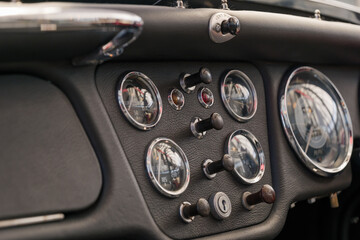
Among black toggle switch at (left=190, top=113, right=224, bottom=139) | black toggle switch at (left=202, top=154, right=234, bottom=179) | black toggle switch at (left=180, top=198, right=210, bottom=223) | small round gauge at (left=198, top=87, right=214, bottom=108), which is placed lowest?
black toggle switch at (left=180, top=198, right=210, bottom=223)

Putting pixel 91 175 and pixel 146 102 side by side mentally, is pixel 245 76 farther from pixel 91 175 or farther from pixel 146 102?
pixel 91 175

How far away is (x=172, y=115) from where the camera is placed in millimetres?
1326

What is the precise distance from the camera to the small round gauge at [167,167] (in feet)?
4.05

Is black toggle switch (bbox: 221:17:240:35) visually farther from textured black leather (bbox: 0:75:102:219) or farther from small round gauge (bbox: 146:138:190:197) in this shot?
textured black leather (bbox: 0:75:102:219)

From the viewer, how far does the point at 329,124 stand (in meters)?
1.72

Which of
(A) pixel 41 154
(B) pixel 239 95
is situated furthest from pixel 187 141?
(A) pixel 41 154

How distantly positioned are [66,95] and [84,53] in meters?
0.10

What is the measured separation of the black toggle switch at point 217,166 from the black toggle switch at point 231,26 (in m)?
0.30

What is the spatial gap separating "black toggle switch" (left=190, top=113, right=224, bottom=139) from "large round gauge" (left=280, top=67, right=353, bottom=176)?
1.05 ft

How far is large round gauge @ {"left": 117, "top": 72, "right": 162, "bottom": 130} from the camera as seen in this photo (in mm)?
1231

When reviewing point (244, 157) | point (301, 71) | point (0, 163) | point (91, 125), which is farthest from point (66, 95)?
point (301, 71)

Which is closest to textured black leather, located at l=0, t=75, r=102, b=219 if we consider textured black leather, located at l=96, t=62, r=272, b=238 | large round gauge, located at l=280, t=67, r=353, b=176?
textured black leather, located at l=96, t=62, r=272, b=238

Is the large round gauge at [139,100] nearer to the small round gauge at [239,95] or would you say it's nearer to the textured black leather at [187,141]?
the textured black leather at [187,141]

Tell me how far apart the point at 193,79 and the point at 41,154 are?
48 centimetres
